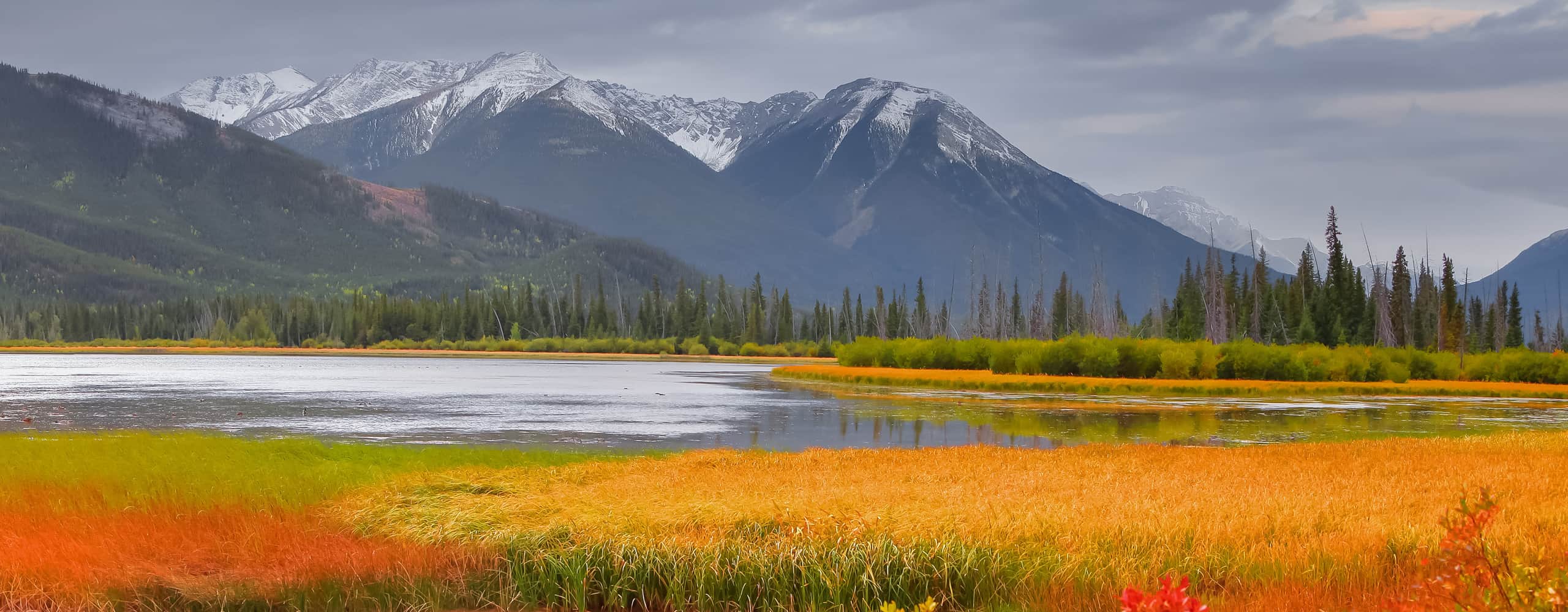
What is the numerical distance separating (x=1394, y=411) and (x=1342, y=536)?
43409 millimetres

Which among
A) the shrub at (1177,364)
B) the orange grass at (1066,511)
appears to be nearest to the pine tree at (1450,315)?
the shrub at (1177,364)

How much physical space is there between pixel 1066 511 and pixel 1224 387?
5381cm

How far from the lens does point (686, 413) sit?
155 ft

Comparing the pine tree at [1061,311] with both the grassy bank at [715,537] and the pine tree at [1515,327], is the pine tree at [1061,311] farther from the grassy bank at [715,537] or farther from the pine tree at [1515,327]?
the grassy bank at [715,537]

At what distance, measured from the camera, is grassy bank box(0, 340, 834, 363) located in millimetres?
157750

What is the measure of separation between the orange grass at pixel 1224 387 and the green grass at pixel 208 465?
1740 inches

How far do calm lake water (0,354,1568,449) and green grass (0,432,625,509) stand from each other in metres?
6.45

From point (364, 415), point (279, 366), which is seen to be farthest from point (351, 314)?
point (364, 415)

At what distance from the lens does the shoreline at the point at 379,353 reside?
155625 mm

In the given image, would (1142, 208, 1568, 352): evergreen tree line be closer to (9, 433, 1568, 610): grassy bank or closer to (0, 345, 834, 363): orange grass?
(0, 345, 834, 363): orange grass

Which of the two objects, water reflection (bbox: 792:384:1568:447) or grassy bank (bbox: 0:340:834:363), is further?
grassy bank (bbox: 0:340:834:363)

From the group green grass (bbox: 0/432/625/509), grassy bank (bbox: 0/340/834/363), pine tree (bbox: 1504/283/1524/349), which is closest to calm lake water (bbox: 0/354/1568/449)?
green grass (bbox: 0/432/625/509)

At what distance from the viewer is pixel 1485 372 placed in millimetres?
77875

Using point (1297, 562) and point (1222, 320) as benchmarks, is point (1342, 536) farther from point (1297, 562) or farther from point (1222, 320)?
point (1222, 320)
